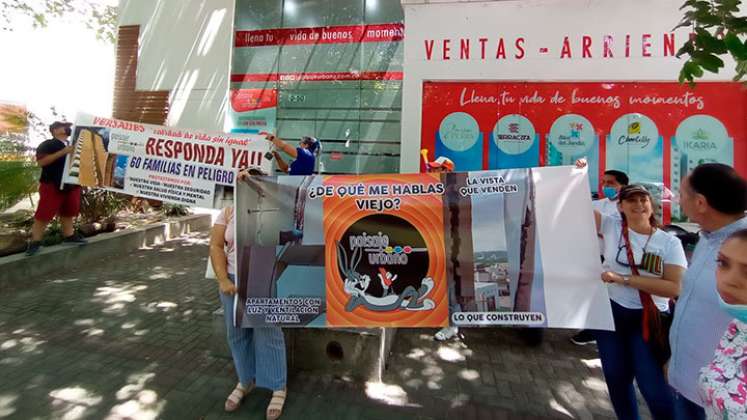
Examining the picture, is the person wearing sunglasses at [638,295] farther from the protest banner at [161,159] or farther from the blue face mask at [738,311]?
the protest banner at [161,159]

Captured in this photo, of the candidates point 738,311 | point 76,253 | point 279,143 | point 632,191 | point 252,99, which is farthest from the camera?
point 252,99

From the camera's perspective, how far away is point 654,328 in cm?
218

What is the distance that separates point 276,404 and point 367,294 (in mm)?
1049

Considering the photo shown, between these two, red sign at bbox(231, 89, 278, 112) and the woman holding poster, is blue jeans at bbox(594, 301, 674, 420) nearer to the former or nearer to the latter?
the woman holding poster

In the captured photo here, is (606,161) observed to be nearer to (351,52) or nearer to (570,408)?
(570,408)

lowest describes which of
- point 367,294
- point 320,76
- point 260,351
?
point 260,351

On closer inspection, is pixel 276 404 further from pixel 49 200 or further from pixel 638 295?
pixel 49 200

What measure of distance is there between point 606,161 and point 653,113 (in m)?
0.95

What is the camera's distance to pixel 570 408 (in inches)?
116

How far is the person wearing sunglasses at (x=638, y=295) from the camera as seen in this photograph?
2.16m

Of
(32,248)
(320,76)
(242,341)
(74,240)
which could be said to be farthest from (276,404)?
(320,76)

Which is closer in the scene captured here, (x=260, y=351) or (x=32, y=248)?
(x=260, y=351)

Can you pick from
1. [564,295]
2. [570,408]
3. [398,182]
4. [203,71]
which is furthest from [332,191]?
[203,71]

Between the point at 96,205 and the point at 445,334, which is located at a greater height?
the point at 96,205
